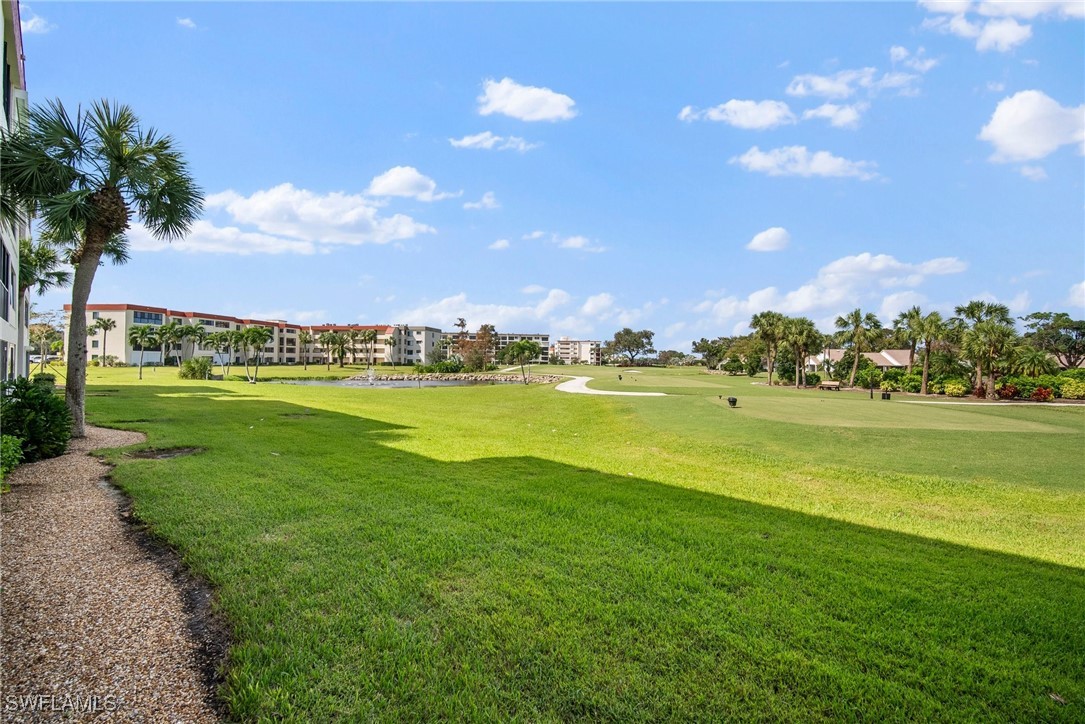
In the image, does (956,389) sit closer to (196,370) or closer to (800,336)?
(800,336)

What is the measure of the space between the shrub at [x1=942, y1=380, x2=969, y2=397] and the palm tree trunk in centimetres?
4901

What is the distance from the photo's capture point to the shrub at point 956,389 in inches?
1496

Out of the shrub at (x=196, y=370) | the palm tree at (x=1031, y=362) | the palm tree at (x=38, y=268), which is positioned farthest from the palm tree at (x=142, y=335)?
the palm tree at (x=1031, y=362)

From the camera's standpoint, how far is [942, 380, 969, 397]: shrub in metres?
38.0

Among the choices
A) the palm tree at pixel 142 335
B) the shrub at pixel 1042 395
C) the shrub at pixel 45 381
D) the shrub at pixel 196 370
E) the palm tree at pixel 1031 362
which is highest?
the palm tree at pixel 142 335

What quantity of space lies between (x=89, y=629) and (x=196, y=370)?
5758cm

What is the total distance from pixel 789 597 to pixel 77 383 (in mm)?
15583

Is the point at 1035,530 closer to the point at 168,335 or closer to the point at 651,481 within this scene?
the point at 651,481

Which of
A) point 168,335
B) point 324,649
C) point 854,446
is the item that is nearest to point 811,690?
point 324,649

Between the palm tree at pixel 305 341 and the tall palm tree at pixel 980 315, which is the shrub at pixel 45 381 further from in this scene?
the palm tree at pixel 305 341

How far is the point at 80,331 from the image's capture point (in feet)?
40.5

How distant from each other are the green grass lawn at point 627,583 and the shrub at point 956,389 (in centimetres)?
3345

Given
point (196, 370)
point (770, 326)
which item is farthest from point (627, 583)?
point (196, 370)

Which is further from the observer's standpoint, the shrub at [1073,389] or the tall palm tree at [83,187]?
the shrub at [1073,389]
